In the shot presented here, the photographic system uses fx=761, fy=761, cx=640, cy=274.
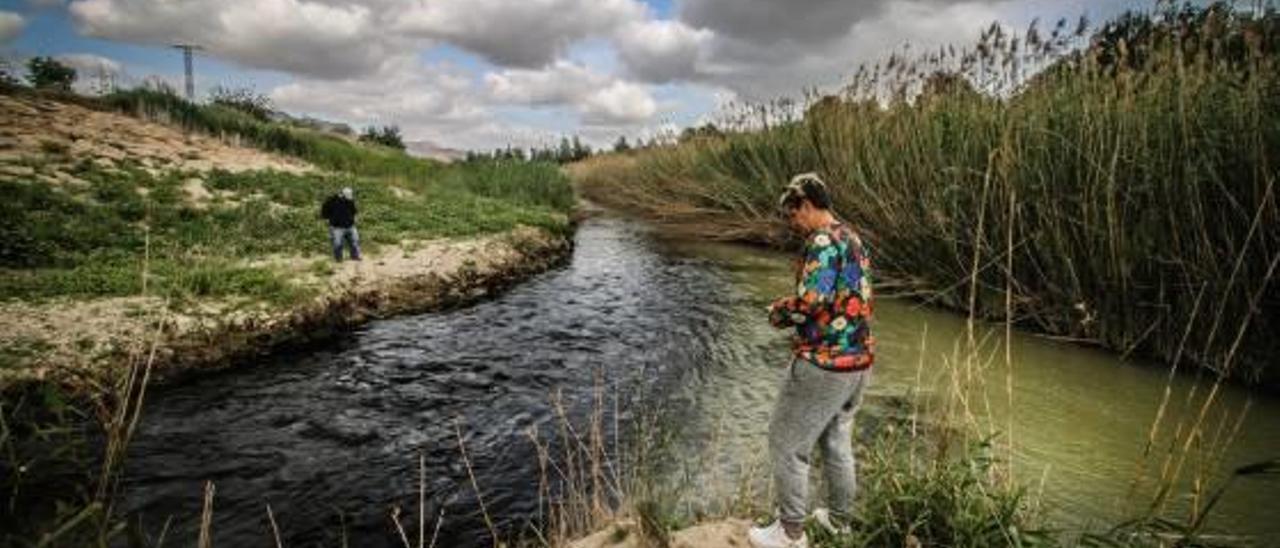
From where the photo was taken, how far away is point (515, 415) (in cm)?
659

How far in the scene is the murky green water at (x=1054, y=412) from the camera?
4.61 meters

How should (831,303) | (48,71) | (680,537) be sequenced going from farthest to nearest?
1. (48,71)
2. (680,537)
3. (831,303)

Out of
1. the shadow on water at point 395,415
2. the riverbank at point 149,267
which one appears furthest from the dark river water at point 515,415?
the riverbank at point 149,267

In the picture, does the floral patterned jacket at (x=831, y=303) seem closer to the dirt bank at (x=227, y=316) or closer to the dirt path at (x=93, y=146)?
the dirt bank at (x=227, y=316)

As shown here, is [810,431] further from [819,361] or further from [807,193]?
[807,193]

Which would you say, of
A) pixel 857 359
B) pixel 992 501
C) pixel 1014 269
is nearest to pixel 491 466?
pixel 857 359

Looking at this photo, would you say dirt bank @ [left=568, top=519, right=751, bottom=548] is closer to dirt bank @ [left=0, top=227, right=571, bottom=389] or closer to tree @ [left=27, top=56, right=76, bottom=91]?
dirt bank @ [left=0, top=227, right=571, bottom=389]

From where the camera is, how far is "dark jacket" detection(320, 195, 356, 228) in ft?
35.7

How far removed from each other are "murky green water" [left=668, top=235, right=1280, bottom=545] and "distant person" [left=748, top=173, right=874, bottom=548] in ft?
2.14

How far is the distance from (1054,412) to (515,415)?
4.49 metres

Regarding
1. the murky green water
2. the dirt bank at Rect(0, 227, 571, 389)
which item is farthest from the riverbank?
the murky green water

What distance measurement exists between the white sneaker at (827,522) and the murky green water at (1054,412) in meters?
0.57

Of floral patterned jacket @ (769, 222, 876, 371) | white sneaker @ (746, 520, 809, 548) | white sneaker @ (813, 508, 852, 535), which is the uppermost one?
floral patterned jacket @ (769, 222, 876, 371)

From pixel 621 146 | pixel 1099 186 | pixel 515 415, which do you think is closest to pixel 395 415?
pixel 515 415
